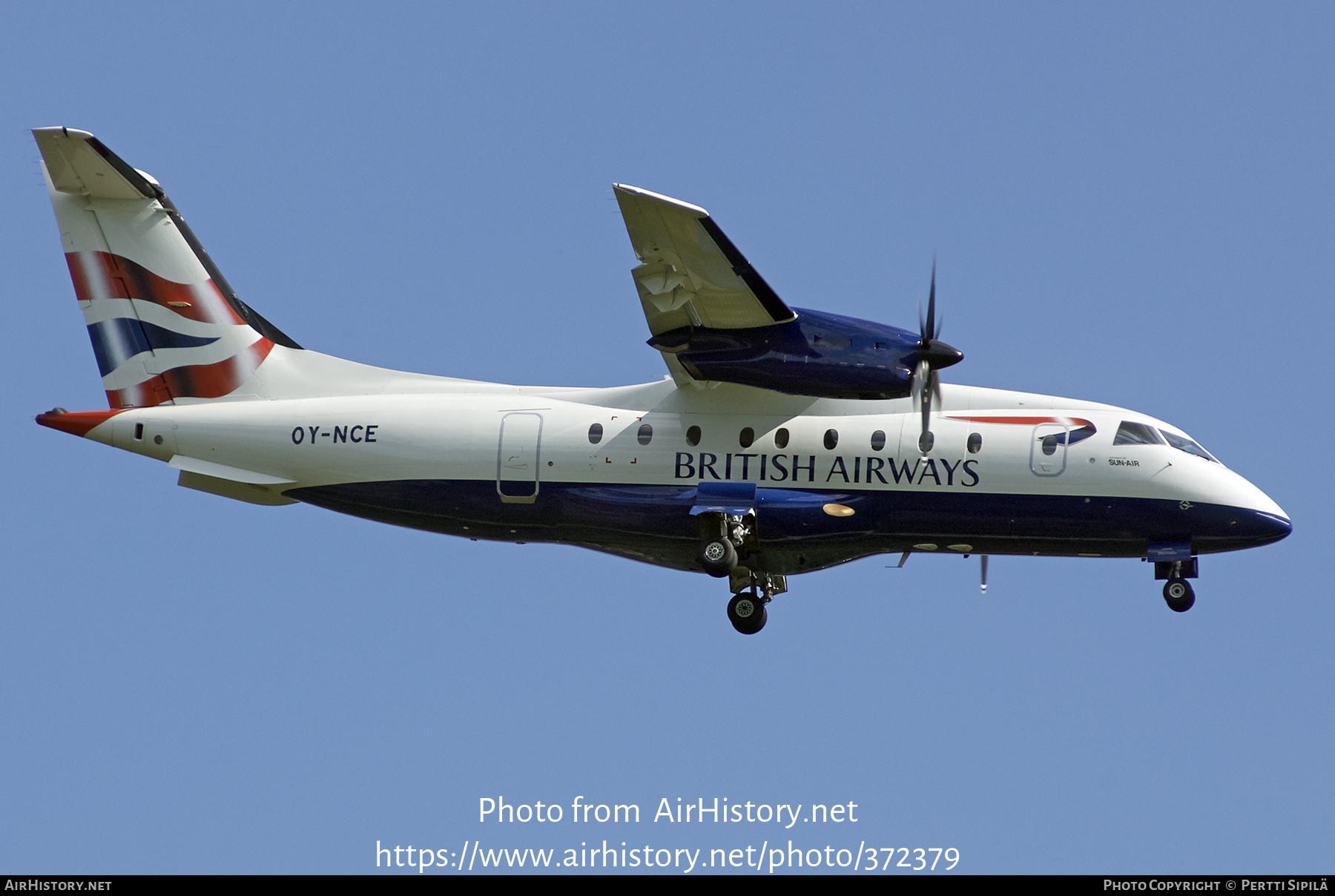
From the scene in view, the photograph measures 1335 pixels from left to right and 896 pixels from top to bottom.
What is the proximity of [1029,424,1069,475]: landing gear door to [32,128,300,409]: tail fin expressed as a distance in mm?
10512

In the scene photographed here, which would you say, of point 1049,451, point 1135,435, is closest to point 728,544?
point 1049,451

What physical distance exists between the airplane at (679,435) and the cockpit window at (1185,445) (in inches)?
1.0

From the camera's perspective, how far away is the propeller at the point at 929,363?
16703mm

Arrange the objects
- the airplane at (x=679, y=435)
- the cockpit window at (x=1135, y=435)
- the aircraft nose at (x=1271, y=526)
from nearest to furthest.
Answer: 1. the airplane at (x=679, y=435)
2. the aircraft nose at (x=1271, y=526)
3. the cockpit window at (x=1135, y=435)

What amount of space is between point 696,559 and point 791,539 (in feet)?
5.07

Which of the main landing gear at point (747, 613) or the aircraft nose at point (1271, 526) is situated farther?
the main landing gear at point (747, 613)

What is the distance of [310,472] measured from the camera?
62.4ft

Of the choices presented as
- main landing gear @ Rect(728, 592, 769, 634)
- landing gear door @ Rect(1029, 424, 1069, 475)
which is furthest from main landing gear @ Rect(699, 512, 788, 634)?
landing gear door @ Rect(1029, 424, 1069, 475)

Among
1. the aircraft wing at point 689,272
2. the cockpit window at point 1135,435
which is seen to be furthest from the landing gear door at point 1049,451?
the aircraft wing at point 689,272

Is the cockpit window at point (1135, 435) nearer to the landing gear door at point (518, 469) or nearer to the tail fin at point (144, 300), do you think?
the landing gear door at point (518, 469)

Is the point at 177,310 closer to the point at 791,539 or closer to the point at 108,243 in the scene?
the point at 108,243

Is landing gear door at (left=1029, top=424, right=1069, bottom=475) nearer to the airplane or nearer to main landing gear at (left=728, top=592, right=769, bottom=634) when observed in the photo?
the airplane

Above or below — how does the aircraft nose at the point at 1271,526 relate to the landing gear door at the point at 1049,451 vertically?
below
